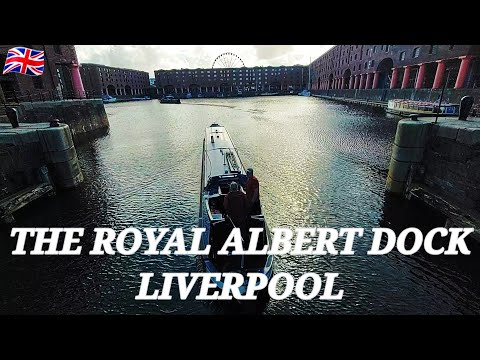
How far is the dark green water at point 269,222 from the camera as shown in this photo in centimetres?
749

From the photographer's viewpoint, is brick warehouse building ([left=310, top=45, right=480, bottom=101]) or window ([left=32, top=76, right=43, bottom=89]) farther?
brick warehouse building ([left=310, top=45, right=480, bottom=101])

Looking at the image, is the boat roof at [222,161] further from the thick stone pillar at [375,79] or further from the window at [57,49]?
the thick stone pillar at [375,79]

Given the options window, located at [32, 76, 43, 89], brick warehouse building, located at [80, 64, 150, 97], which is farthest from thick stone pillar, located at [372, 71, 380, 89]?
brick warehouse building, located at [80, 64, 150, 97]

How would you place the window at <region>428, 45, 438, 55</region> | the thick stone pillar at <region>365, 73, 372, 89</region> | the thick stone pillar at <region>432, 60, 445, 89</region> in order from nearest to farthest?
1. the thick stone pillar at <region>432, 60, 445, 89</region>
2. the window at <region>428, 45, 438, 55</region>
3. the thick stone pillar at <region>365, 73, 372, 89</region>

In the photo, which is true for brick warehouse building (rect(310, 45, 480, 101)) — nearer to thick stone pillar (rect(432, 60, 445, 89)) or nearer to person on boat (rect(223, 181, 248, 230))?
thick stone pillar (rect(432, 60, 445, 89))

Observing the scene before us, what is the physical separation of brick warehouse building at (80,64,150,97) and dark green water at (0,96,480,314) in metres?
101

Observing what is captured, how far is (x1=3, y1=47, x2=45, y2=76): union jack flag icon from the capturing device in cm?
2043

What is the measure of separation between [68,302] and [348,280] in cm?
889

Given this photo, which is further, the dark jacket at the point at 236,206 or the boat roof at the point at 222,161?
the boat roof at the point at 222,161

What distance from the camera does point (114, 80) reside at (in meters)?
119

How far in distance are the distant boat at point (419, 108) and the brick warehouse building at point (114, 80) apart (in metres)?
107

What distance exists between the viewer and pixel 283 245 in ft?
33.2

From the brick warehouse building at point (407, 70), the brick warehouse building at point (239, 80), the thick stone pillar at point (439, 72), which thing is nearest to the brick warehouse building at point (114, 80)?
the brick warehouse building at point (239, 80)

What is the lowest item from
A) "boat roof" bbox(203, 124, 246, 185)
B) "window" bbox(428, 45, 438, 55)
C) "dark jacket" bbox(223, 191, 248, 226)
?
"boat roof" bbox(203, 124, 246, 185)
